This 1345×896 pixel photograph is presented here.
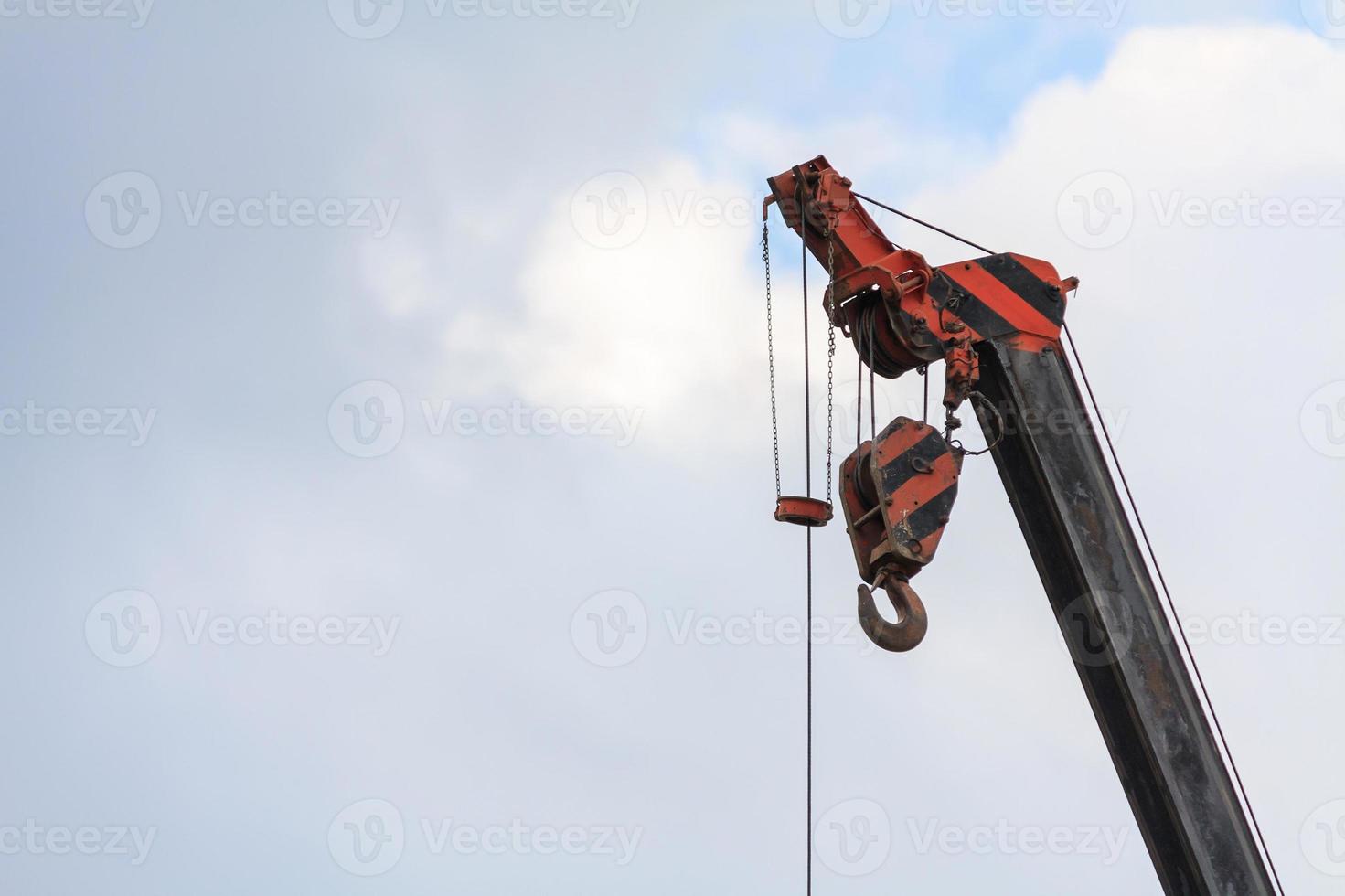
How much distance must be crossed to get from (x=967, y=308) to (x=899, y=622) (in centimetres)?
156

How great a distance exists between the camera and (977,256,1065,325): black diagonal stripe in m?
8.37

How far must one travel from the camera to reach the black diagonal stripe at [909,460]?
7957mm

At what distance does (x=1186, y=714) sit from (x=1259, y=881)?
75 centimetres

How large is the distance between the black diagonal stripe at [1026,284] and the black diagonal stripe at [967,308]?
0.18m

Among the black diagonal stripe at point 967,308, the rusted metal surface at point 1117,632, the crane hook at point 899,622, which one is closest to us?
the rusted metal surface at point 1117,632

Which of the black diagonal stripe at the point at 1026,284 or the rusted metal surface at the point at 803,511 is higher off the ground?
the black diagonal stripe at the point at 1026,284

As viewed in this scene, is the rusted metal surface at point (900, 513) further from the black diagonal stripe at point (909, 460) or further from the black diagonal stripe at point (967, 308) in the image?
the black diagonal stripe at point (967, 308)

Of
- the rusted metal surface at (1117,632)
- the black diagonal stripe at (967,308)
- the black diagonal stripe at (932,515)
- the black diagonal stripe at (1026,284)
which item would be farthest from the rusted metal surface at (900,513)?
the black diagonal stripe at (1026,284)

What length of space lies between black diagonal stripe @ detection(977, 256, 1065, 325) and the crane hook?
157cm

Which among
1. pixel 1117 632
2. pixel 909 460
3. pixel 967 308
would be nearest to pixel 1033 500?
pixel 909 460

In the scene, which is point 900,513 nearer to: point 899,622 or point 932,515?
point 932,515

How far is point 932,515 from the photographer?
7.96 m

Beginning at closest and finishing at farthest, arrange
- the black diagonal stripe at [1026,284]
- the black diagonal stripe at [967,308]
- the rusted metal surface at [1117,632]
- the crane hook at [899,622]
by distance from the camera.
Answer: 1. the rusted metal surface at [1117,632]
2. the crane hook at [899,622]
3. the black diagonal stripe at [967,308]
4. the black diagonal stripe at [1026,284]

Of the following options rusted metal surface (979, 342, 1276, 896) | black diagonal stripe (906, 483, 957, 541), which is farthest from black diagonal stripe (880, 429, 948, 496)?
rusted metal surface (979, 342, 1276, 896)
